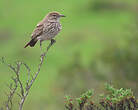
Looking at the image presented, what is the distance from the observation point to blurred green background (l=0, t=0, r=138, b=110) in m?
16.4

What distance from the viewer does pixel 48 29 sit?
7953 millimetres

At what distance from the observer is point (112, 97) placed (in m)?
6.36

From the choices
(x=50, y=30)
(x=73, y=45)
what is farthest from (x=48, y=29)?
(x=73, y=45)

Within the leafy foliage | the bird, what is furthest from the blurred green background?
the leafy foliage

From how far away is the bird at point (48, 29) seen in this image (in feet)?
26.0

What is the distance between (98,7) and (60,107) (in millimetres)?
18481

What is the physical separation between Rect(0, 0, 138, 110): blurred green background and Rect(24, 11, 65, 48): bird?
7.62 metres

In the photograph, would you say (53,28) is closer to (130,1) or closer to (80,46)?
(80,46)

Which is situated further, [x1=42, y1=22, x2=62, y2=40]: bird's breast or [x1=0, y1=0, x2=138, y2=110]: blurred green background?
[x1=0, y1=0, x2=138, y2=110]: blurred green background

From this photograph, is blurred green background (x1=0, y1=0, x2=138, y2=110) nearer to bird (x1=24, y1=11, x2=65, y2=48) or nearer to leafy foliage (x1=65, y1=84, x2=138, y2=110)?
bird (x1=24, y1=11, x2=65, y2=48)

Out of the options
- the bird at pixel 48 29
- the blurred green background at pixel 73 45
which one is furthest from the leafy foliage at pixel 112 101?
the blurred green background at pixel 73 45

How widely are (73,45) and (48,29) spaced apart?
2107 centimetres

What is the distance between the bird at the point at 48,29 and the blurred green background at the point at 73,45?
300 inches

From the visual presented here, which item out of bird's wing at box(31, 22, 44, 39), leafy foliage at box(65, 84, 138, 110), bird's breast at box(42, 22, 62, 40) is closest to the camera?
leafy foliage at box(65, 84, 138, 110)
